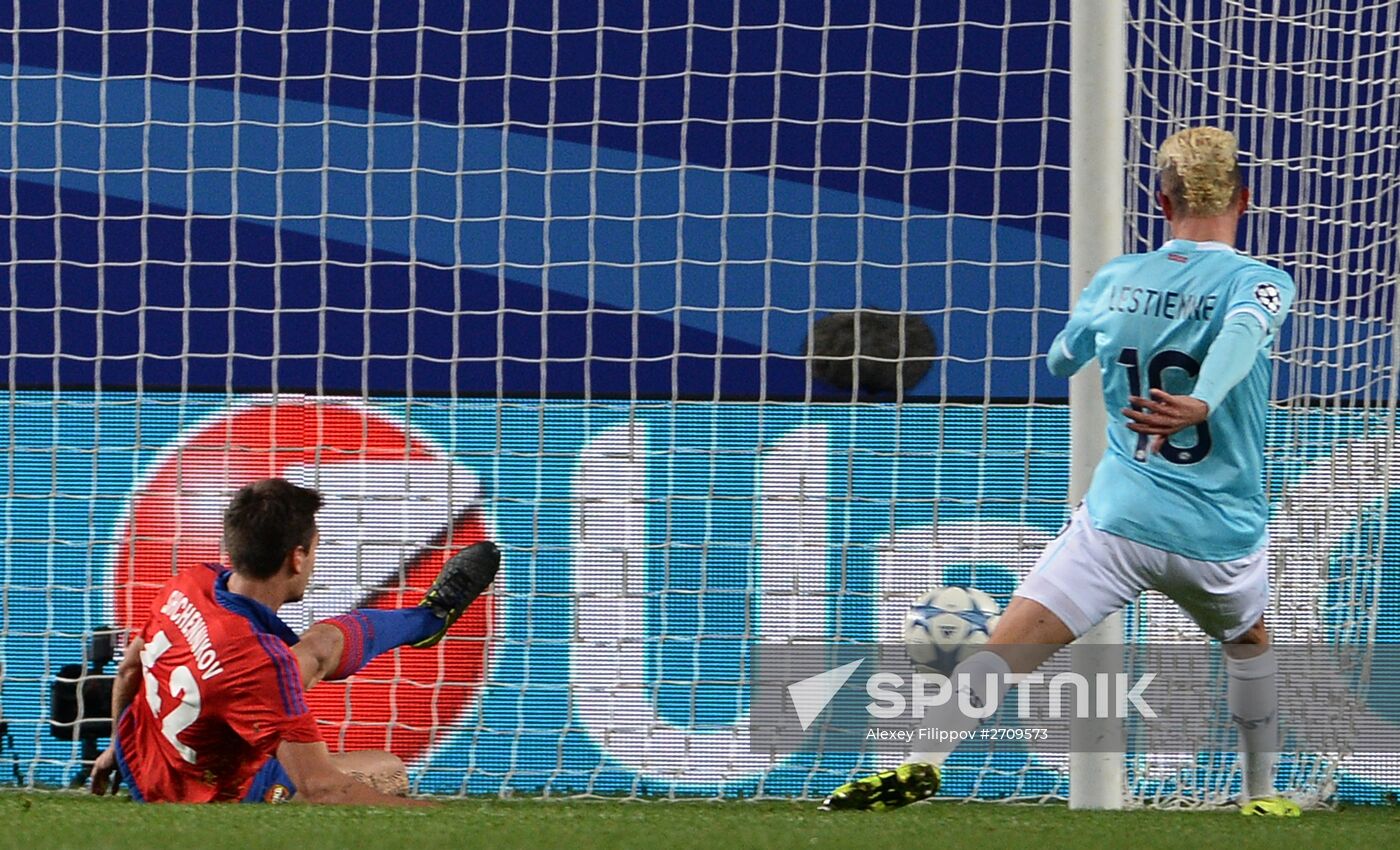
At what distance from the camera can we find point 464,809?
3.56m

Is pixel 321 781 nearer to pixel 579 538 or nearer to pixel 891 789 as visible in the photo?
pixel 891 789

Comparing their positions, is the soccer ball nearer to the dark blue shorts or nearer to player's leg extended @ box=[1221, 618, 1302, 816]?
player's leg extended @ box=[1221, 618, 1302, 816]

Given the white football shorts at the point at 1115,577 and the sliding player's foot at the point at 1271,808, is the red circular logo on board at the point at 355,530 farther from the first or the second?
the sliding player's foot at the point at 1271,808

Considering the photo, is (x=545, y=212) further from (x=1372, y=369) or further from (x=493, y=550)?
(x=1372, y=369)

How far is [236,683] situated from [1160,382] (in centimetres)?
187

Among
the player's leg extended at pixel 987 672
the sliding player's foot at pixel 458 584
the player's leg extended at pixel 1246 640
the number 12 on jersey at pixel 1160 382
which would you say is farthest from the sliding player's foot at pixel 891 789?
the sliding player's foot at pixel 458 584

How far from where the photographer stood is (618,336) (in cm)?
491


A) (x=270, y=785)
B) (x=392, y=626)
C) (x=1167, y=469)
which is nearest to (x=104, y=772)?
(x=270, y=785)

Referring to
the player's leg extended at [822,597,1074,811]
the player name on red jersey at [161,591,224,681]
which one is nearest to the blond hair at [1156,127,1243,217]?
the player's leg extended at [822,597,1074,811]

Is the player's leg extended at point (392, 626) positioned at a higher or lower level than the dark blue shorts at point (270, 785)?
higher

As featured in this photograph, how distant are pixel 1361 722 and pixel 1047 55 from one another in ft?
6.40

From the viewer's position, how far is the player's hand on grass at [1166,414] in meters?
2.94

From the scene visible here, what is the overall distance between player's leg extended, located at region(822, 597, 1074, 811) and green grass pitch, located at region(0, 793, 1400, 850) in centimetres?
7

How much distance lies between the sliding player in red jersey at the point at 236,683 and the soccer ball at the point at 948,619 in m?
1.57
